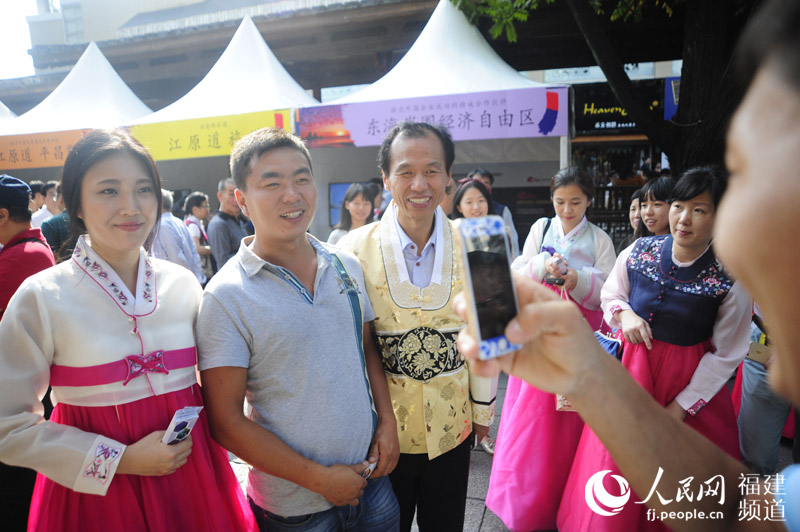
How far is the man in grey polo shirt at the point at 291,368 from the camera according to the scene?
1.26 m

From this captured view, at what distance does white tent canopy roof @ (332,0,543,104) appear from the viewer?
515cm

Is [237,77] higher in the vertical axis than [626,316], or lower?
higher

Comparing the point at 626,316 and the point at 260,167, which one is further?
the point at 626,316

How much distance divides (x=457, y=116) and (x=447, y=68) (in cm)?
90

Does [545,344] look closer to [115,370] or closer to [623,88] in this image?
[115,370]

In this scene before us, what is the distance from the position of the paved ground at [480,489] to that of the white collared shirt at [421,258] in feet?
5.00

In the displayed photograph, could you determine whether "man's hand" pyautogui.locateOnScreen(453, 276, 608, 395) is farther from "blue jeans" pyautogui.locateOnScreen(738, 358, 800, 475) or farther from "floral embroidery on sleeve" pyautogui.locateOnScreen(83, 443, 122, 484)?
"blue jeans" pyautogui.locateOnScreen(738, 358, 800, 475)

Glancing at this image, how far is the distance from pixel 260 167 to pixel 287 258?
0.31 meters

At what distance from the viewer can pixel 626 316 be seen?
2125 mm

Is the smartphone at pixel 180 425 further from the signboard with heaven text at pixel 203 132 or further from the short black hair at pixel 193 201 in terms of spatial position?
the short black hair at pixel 193 201

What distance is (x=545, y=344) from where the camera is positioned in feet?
2.93

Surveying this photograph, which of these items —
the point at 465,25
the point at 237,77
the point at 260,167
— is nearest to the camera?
the point at 260,167

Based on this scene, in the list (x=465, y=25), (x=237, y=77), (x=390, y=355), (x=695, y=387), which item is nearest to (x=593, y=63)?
(x=465, y=25)

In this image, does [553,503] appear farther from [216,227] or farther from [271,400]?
[216,227]
